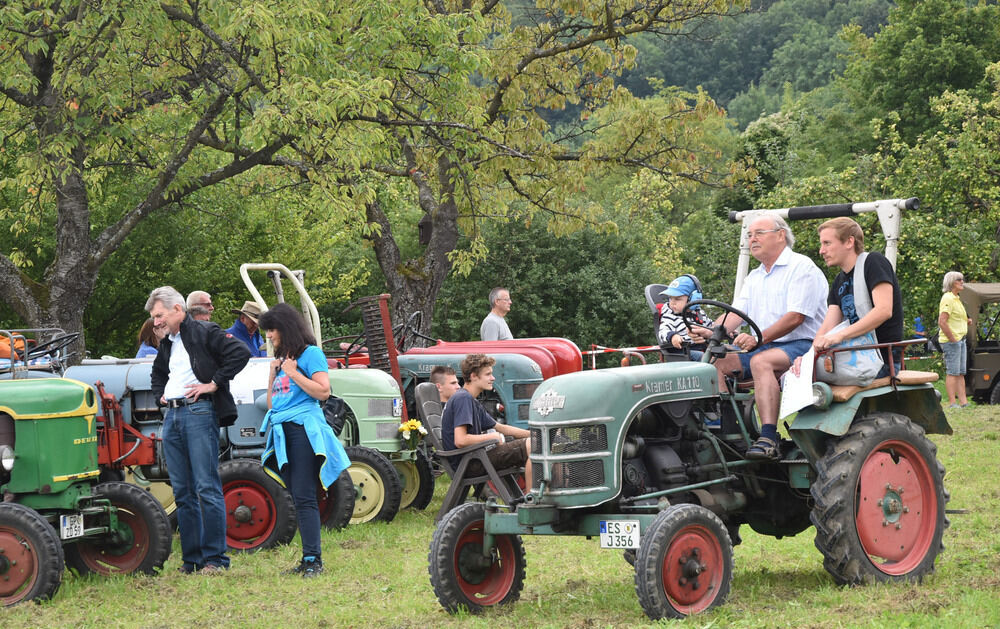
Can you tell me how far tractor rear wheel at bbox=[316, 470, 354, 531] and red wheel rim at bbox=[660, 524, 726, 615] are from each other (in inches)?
160

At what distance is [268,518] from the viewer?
851 centimetres

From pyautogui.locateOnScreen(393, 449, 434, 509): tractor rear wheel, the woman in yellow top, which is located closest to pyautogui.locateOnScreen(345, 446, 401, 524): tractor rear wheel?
pyautogui.locateOnScreen(393, 449, 434, 509): tractor rear wheel

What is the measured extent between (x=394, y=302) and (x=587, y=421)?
11.1 metres

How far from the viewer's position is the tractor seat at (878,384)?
19.9 ft

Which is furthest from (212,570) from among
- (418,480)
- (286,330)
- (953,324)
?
(953,324)

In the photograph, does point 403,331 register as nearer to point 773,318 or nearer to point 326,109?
point 326,109

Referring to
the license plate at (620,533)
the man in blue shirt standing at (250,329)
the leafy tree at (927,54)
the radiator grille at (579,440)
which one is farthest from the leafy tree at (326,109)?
the leafy tree at (927,54)

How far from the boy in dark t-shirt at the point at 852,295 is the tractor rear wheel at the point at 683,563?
1.19m

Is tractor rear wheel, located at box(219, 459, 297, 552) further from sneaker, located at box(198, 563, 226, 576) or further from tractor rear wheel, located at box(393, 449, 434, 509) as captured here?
tractor rear wheel, located at box(393, 449, 434, 509)

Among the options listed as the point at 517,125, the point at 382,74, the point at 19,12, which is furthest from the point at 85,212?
the point at 517,125

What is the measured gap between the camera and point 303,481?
737 cm

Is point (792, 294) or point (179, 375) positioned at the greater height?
point (792, 294)

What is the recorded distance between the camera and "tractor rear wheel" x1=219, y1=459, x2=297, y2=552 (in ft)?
27.7

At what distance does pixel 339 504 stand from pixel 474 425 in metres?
1.88
